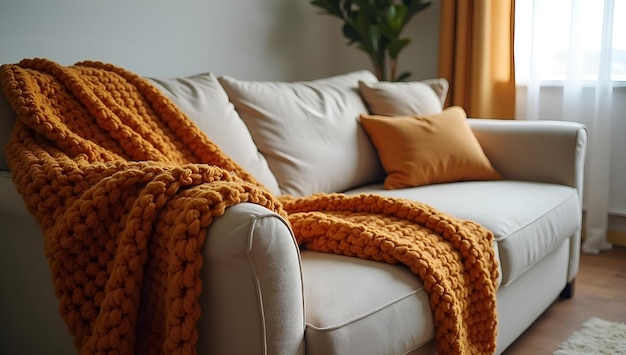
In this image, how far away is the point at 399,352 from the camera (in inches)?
50.5

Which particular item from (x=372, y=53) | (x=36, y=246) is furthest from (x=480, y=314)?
(x=372, y=53)

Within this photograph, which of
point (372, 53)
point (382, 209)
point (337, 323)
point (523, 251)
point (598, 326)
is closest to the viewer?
point (337, 323)

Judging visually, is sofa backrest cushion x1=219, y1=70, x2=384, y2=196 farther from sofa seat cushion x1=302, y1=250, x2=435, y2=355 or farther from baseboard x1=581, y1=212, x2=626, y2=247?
baseboard x1=581, y1=212, x2=626, y2=247

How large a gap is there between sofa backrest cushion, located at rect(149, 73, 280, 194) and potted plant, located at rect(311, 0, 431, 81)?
1.28 meters

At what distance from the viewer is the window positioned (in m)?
2.76

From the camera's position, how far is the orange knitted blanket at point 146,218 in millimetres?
1109

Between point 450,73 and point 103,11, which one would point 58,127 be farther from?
point 450,73

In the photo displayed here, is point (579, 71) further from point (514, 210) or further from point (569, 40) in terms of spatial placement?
point (514, 210)

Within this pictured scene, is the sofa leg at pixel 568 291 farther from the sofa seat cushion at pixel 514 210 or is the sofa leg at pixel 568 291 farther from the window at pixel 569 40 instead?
the window at pixel 569 40

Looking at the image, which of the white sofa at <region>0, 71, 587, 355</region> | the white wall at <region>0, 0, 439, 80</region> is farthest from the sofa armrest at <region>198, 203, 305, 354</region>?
the white wall at <region>0, 0, 439, 80</region>

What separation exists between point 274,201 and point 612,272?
6.44 ft

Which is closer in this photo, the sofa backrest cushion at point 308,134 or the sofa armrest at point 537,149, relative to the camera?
the sofa backrest cushion at point 308,134

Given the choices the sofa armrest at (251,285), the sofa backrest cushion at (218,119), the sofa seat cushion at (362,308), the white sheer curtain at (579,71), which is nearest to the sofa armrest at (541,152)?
the white sheer curtain at (579,71)

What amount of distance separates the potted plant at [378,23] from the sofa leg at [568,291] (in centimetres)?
126
